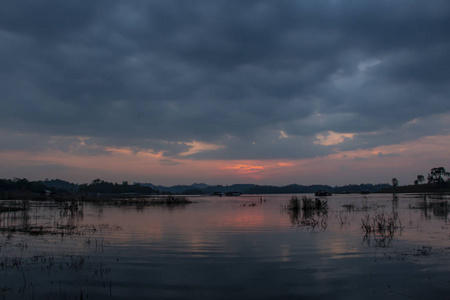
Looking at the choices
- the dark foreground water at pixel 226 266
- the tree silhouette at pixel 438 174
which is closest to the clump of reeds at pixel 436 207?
the dark foreground water at pixel 226 266

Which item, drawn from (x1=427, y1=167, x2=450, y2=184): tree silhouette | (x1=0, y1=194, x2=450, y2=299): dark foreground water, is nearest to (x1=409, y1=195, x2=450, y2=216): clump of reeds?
(x1=0, y1=194, x2=450, y2=299): dark foreground water

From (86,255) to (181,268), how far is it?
18.0 ft

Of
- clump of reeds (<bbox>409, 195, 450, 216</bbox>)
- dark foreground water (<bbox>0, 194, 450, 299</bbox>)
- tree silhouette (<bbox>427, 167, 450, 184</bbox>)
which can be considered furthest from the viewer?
tree silhouette (<bbox>427, 167, 450, 184</bbox>)

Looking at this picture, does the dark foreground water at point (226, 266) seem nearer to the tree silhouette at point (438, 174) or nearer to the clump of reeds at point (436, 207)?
the clump of reeds at point (436, 207)

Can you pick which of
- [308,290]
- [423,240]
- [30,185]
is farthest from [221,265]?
[30,185]

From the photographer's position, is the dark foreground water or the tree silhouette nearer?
the dark foreground water

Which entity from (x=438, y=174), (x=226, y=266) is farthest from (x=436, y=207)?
(x=438, y=174)

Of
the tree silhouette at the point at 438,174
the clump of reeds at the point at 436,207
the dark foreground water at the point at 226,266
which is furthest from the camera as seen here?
the tree silhouette at the point at 438,174

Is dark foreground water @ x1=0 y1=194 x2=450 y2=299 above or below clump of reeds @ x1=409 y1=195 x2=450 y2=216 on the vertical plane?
above

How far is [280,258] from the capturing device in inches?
572

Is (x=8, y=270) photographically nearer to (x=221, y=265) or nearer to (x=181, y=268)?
(x=181, y=268)

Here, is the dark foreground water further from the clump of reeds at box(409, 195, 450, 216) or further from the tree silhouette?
the tree silhouette

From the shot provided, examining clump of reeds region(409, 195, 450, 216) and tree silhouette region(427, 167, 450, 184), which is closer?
clump of reeds region(409, 195, 450, 216)

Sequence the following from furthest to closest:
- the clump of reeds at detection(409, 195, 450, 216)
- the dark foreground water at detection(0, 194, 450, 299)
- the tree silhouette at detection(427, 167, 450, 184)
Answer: the tree silhouette at detection(427, 167, 450, 184) < the clump of reeds at detection(409, 195, 450, 216) < the dark foreground water at detection(0, 194, 450, 299)
